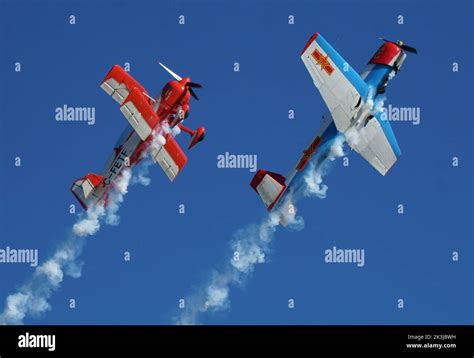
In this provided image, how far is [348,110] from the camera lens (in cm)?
3309

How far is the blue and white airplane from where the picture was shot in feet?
107

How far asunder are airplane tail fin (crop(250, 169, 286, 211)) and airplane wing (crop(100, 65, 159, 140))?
3.67 metres

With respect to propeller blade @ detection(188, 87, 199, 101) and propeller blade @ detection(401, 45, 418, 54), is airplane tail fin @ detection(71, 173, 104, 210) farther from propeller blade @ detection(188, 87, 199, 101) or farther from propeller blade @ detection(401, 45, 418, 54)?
propeller blade @ detection(401, 45, 418, 54)

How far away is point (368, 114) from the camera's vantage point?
110 feet

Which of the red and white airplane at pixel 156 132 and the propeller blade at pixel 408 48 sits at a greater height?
the propeller blade at pixel 408 48

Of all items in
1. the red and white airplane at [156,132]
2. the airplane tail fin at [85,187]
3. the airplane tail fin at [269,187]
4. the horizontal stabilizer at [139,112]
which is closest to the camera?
the horizontal stabilizer at [139,112]

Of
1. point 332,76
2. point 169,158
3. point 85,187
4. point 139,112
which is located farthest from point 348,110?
point 85,187

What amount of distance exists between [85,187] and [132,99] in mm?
3535

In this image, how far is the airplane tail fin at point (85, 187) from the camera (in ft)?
116

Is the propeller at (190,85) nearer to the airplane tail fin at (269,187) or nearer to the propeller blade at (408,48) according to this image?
the airplane tail fin at (269,187)

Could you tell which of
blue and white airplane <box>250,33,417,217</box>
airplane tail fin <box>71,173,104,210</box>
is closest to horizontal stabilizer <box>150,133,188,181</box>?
airplane tail fin <box>71,173,104,210</box>

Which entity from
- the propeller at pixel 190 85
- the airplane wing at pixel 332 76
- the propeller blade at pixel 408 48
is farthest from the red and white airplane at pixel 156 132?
the propeller blade at pixel 408 48

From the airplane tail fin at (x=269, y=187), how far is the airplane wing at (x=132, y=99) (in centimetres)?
367

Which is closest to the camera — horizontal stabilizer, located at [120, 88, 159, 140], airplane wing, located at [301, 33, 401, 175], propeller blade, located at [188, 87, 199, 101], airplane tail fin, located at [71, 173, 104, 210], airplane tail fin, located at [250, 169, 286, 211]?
airplane wing, located at [301, 33, 401, 175]
